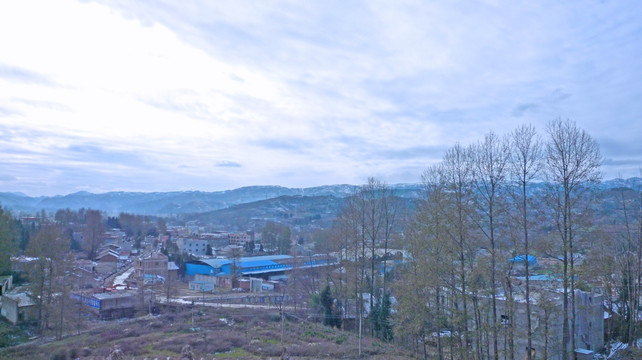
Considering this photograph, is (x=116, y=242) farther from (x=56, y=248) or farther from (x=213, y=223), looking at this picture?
(x=213, y=223)

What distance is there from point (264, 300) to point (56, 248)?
46.5ft

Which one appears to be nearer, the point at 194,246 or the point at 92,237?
the point at 92,237

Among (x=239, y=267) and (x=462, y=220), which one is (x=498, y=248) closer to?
(x=462, y=220)

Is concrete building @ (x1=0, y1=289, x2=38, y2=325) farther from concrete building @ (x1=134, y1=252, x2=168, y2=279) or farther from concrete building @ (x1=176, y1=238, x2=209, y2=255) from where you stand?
concrete building @ (x1=176, y1=238, x2=209, y2=255)

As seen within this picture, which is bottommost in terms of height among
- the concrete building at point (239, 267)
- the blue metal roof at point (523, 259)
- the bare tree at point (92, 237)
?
the concrete building at point (239, 267)

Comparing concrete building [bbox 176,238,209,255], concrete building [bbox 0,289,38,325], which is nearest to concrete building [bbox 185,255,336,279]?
concrete building [bbox 176,238,209,255]

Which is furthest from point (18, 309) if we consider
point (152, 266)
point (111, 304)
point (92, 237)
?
point (92, 237)

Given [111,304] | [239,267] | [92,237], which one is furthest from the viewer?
[92,237]

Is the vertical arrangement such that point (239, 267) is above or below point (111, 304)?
above

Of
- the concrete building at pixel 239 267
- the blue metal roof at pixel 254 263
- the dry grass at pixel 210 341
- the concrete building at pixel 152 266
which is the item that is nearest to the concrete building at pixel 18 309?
the dry grass at pixel 210 341

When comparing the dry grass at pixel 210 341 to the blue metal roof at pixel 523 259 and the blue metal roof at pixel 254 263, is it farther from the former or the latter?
the blue metal roof at pixel 254 263

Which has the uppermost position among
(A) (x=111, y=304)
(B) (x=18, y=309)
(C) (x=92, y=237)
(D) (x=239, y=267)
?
(C) (x=92, y=237)

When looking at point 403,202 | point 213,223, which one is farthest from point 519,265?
point 213,223

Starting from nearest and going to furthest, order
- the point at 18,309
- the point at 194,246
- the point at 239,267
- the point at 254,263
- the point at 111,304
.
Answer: the point at 18,309
the point at 111,304
the point at 239,267
the point at 254,263
the point at 194,246
